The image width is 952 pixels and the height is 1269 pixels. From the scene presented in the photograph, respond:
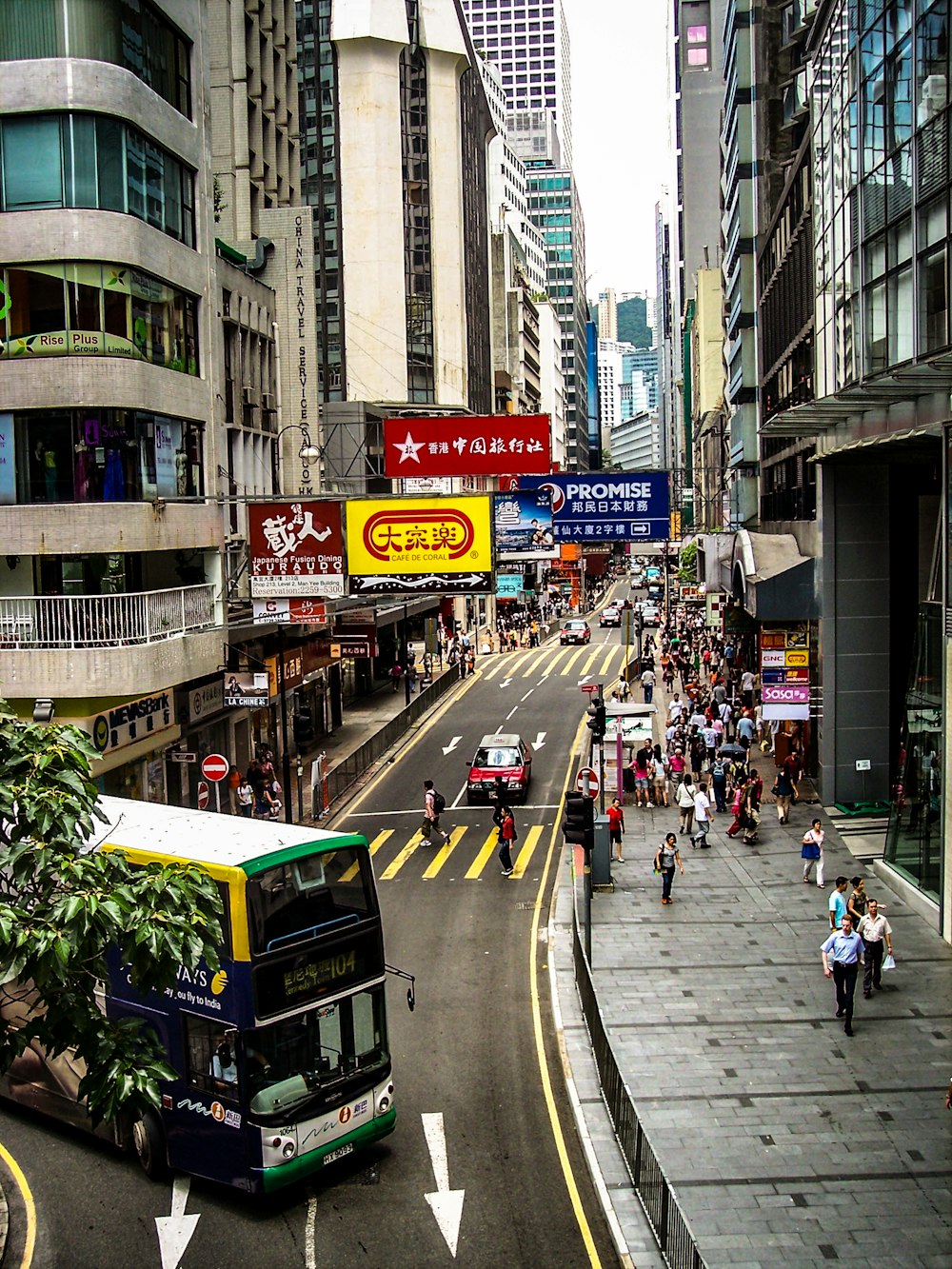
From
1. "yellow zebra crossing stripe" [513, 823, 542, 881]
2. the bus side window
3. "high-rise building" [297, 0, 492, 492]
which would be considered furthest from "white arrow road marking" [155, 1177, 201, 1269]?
"high-rise building" [297, 0, 492, 492]

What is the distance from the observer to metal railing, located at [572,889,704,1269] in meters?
11.4

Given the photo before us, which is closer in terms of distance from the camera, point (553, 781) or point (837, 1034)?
point (837, 1034)

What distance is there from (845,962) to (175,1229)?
9.75 m

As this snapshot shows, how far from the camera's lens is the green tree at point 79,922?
357 inches

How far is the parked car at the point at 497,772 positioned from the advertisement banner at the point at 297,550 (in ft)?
38.1

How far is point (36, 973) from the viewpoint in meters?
8.98

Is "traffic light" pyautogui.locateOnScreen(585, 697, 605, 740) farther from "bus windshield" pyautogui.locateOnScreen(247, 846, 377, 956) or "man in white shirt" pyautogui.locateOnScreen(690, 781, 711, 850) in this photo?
"bus windshield" pyautogui.locateOnScreen(247, 846, 377, 956)

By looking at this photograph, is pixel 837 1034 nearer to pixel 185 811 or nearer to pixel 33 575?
pixel 185 811

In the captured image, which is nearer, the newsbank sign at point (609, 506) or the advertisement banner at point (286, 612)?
the newsbank sign at point (609, 506)

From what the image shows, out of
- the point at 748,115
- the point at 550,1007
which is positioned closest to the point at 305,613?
the point at 550,1007

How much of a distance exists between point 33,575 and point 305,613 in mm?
5716

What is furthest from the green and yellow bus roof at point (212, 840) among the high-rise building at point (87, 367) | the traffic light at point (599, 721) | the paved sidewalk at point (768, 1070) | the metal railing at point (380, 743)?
the metal railing at point (380, 743)

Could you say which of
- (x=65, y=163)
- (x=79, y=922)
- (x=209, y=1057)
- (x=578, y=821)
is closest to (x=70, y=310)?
(x=65, y=163)

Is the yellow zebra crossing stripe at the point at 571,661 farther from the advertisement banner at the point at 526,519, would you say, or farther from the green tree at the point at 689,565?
the advertisement banner at the point at 526,519
